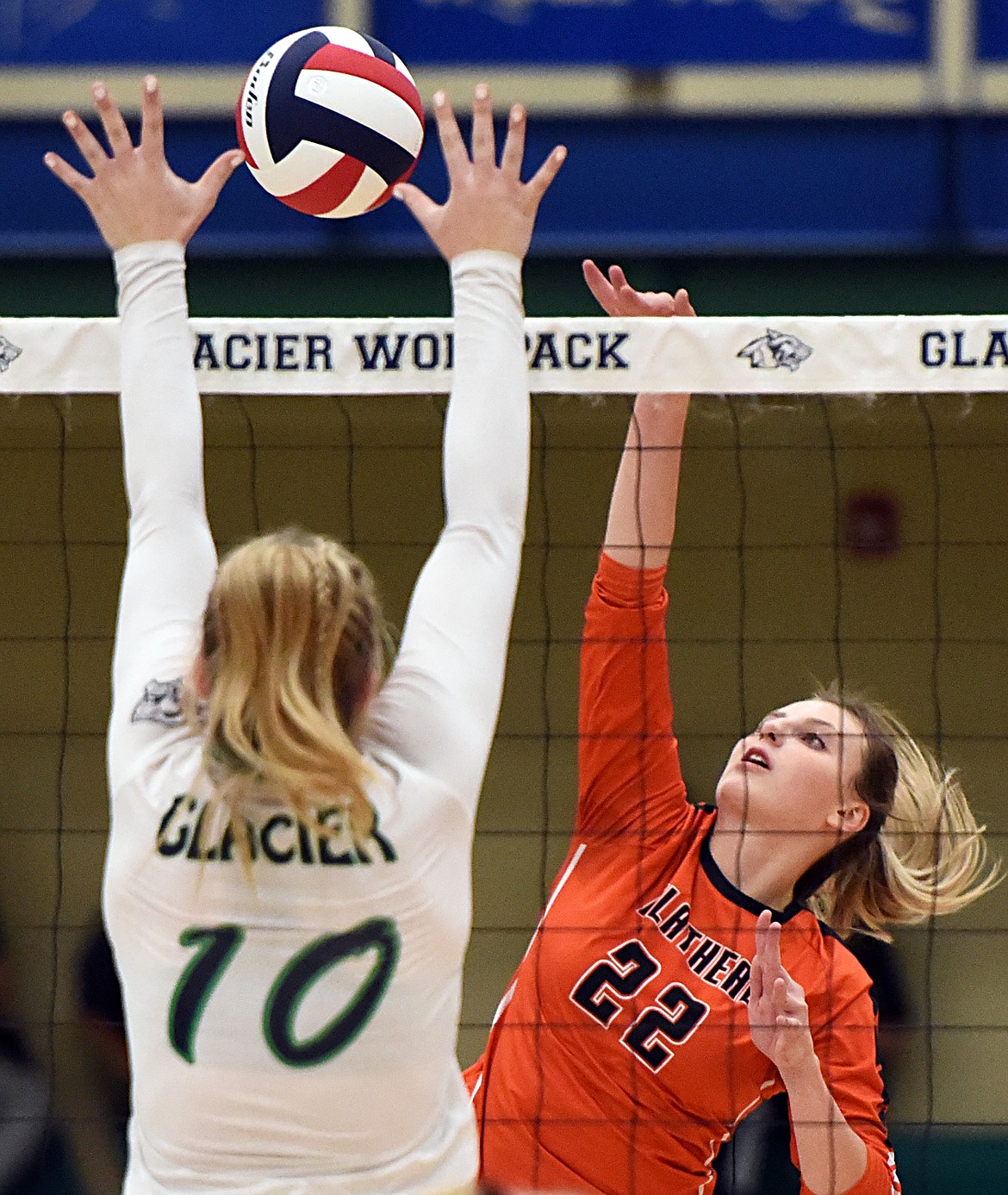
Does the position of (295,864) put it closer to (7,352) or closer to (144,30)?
(7,352)

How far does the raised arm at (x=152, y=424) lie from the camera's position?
209 cm

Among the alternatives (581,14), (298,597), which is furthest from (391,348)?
(581,14)

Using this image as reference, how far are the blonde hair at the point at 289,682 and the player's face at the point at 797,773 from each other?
5.11 feet

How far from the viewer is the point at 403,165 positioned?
12.0 feet

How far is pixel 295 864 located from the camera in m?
2.03

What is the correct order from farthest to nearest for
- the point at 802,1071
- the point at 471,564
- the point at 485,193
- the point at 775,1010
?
the point at 802,1071, the point at 775,1010, the point at 485,193, the point at 471,564

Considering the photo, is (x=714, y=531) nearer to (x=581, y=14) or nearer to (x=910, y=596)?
(x=910, y=596)

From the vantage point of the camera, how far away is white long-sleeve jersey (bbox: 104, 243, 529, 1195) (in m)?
2.02

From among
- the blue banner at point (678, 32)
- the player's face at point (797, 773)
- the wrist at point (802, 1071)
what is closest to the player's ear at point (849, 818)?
the player's face at point (797, 773)

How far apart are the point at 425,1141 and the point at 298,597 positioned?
63cm

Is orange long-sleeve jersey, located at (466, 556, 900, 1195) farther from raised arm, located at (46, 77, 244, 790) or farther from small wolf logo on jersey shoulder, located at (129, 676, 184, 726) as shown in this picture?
small wolf logo on jersey shoulder, located at (129, 676, 184, 726)

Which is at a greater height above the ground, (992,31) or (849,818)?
(992,31)

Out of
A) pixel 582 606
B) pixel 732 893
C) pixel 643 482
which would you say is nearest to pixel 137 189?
pixel 643 482

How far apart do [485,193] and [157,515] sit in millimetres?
573
